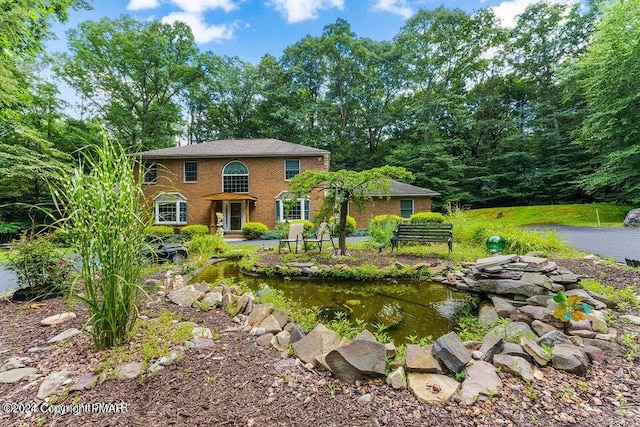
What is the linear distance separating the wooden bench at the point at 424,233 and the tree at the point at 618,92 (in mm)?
11827

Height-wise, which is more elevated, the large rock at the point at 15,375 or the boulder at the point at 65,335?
the boulder at the point at 65,335

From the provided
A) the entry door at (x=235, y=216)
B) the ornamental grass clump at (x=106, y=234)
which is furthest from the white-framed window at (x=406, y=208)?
the ornamental grass clump at (x=106, y=234)

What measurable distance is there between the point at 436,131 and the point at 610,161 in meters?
11.0

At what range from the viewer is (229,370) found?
2.07 meters

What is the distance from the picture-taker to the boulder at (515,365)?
2008 millimetres

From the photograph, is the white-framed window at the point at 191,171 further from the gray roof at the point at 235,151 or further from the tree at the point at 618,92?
the tree at the point at 618,92

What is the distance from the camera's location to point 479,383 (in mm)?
1917

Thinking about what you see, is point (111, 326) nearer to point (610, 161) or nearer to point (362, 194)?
point (362, 194)

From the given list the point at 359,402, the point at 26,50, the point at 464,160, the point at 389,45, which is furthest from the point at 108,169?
the point at 389,45

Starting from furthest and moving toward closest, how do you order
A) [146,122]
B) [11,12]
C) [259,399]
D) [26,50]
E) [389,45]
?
[389,45], [146,122], [26,50], [11,12], [259,399]

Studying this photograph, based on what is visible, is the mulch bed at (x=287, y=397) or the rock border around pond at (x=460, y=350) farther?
the rock border around pond at (x=460, y=350)

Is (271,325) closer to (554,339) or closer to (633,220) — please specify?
(554,339)

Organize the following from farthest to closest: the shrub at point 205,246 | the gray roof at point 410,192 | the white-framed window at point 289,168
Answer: the gray roof at point 410,192
the white-framed window at point 289,168
the shrub at point 205,246

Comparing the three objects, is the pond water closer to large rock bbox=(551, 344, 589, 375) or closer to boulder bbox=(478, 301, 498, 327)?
boulder bbox=(478, 301, 498, 327)
